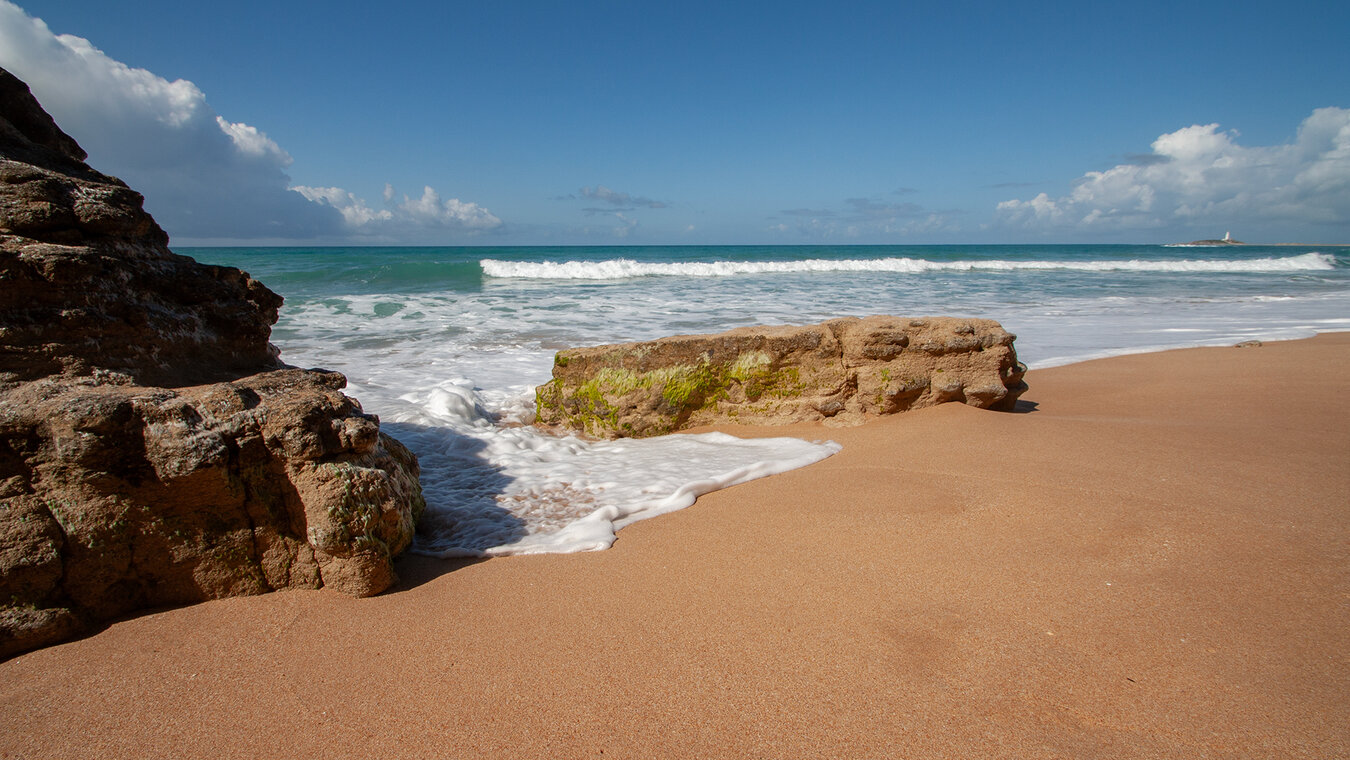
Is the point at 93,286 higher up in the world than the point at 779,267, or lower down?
lower down

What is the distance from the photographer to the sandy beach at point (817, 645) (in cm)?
158

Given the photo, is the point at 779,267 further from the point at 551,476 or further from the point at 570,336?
the point at 551,476

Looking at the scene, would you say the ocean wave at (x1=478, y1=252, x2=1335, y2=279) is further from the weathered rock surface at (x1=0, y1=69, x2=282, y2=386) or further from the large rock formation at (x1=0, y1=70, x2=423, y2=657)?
the large rock formation at (x1=0, y1=70, x2=423, y2=657)

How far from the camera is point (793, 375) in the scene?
14.5 feet

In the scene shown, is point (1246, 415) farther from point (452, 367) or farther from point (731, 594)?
point (452, 367)

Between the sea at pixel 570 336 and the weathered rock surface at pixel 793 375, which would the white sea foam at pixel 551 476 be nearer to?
the sea at pixel 570 336

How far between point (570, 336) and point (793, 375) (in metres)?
5.52

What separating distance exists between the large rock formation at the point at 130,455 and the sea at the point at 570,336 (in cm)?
55

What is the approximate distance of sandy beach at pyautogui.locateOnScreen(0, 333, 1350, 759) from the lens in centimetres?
158

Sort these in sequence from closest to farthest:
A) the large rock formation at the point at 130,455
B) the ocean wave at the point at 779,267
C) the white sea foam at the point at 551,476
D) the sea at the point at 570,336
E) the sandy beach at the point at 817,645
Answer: the sandy beach at the point at 817,645
the large rock formation at the point at 130,455
the white sea foam at the point at 551,476
the sea at the point at 570,336
the ocean wave at the point at 779,267

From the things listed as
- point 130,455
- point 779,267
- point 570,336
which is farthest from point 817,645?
point 779,267

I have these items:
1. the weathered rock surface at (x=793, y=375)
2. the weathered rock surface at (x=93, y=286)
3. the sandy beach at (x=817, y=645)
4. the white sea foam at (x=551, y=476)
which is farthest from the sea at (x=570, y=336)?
the weathered rock surface at (x=93, y=286)

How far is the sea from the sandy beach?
0.50 metres

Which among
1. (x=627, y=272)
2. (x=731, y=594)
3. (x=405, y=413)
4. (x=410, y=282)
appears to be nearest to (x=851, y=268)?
(x=627, y=272)
